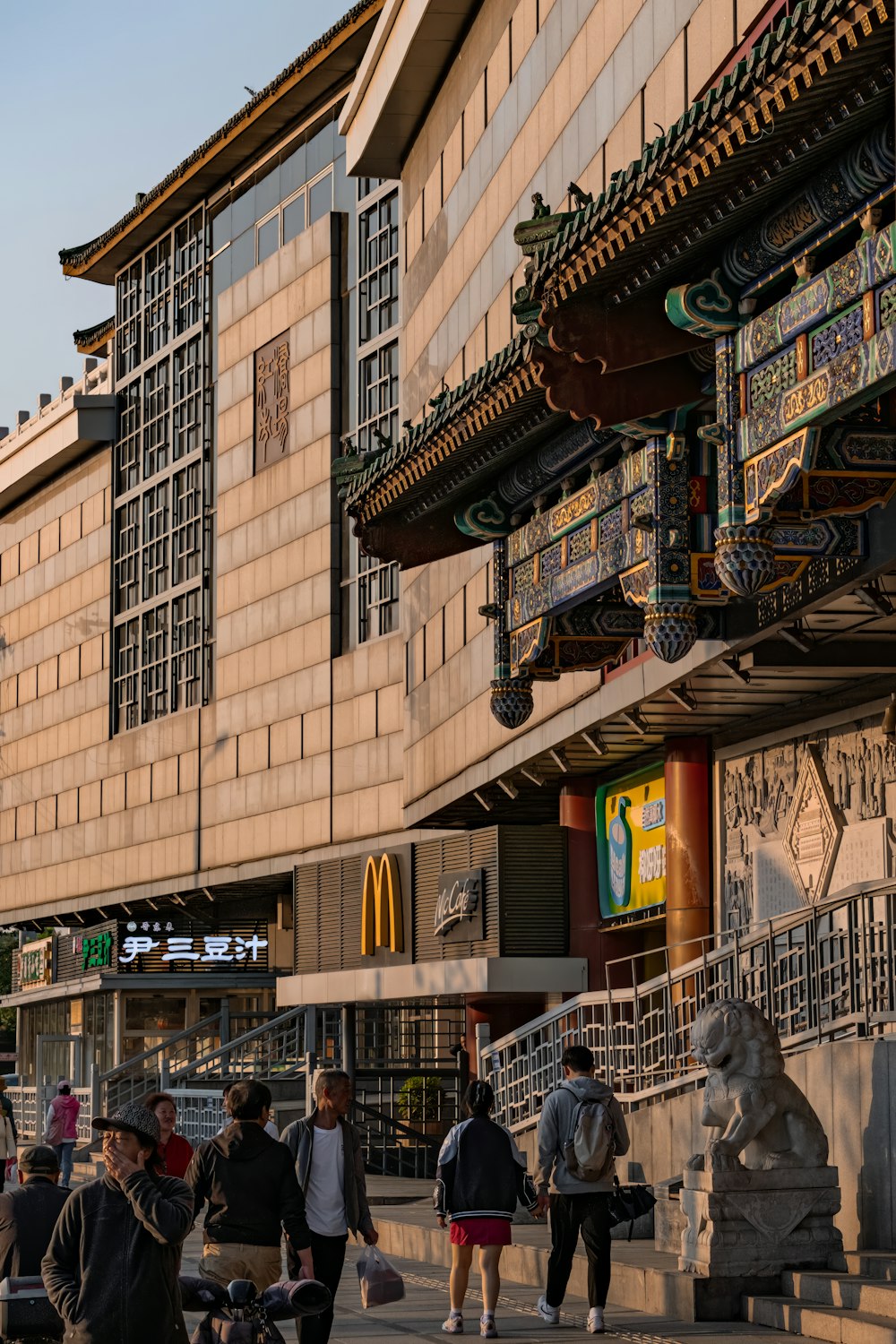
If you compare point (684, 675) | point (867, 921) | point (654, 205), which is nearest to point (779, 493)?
point (654, 205)

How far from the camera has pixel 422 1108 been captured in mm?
32500

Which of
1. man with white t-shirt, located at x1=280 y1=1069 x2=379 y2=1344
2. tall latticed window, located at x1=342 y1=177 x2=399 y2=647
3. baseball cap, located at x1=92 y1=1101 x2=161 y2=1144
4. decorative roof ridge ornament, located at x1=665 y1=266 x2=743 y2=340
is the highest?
tall latticed window, located at x1=342 y1=177 x2=399 y2=647

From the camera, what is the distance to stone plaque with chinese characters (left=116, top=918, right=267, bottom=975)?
4691 centimetres

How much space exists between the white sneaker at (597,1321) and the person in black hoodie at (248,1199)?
4.03 metres

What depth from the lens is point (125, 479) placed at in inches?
2079

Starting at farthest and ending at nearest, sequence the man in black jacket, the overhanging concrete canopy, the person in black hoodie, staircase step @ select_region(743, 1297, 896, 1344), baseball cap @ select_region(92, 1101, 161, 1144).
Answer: the overhanging concrete canopy, staircase step @ select_region(743, 1297, 896, 1344), the person in black hoodie, the man in black jacket, baseball cap @ select_region(92, 1101, 161, 1144)

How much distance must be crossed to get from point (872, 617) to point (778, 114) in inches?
257

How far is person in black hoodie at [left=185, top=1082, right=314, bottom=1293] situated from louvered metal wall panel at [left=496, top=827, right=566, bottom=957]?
63.7ft

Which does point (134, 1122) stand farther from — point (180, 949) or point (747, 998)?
point (180, 949)

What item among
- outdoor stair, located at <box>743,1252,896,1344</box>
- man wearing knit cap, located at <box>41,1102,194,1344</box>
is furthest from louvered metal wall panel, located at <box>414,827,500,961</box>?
man wearing knit cap, located at <box>41,1102,194,1344</box>

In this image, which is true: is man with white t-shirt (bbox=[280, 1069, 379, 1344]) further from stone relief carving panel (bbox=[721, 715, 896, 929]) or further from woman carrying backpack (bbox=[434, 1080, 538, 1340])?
stone relief carving panel (bbox=[721, 715, 896, 929])

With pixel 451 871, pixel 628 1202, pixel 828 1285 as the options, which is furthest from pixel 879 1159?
pixel 451 871

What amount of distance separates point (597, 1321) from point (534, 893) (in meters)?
16.0

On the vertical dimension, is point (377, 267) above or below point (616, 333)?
above
